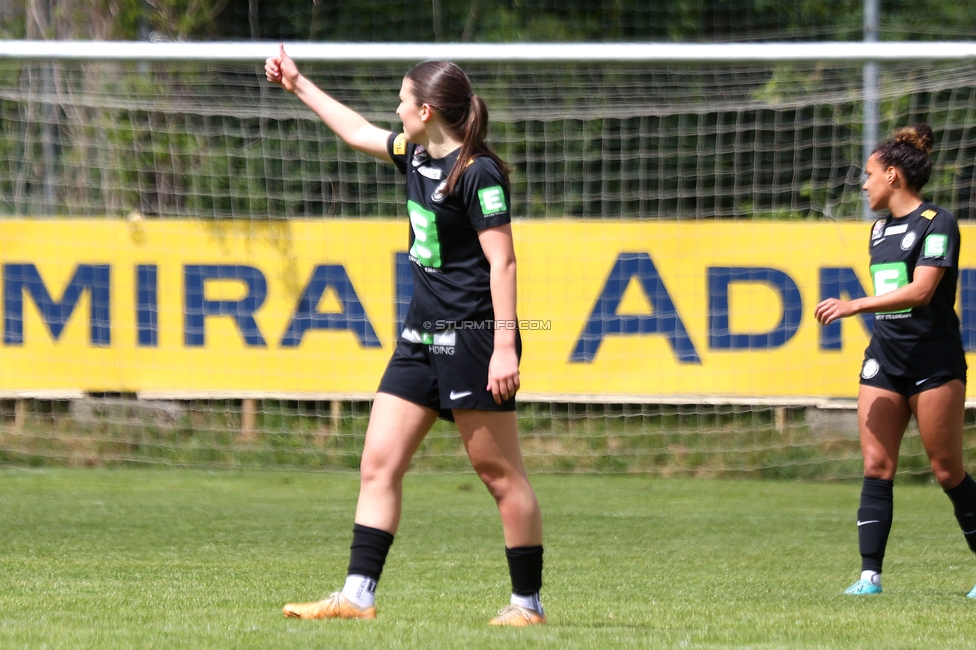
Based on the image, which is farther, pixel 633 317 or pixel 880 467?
pixel 633 317

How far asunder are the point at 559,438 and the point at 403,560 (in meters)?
4.51

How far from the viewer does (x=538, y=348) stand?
1036cm

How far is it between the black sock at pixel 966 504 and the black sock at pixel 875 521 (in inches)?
10.9

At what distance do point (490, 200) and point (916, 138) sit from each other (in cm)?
233

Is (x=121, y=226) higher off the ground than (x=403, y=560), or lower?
higher

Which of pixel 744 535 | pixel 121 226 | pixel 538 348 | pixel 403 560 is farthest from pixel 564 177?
pixel 403 560

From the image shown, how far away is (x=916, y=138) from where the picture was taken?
5348 millimetres

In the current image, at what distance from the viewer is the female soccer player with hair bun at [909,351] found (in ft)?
17.0

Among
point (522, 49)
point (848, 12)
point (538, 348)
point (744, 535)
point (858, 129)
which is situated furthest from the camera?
point (848, 12)

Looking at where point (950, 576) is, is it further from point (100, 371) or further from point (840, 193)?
point (100, 371)

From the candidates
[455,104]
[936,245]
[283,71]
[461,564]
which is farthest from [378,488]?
[936,245]

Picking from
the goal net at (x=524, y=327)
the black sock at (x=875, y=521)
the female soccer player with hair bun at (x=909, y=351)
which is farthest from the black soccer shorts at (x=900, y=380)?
the goal net at (x=524, y=327)

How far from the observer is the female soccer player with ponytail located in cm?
395

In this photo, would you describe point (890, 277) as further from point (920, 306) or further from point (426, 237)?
point (426, 237)
